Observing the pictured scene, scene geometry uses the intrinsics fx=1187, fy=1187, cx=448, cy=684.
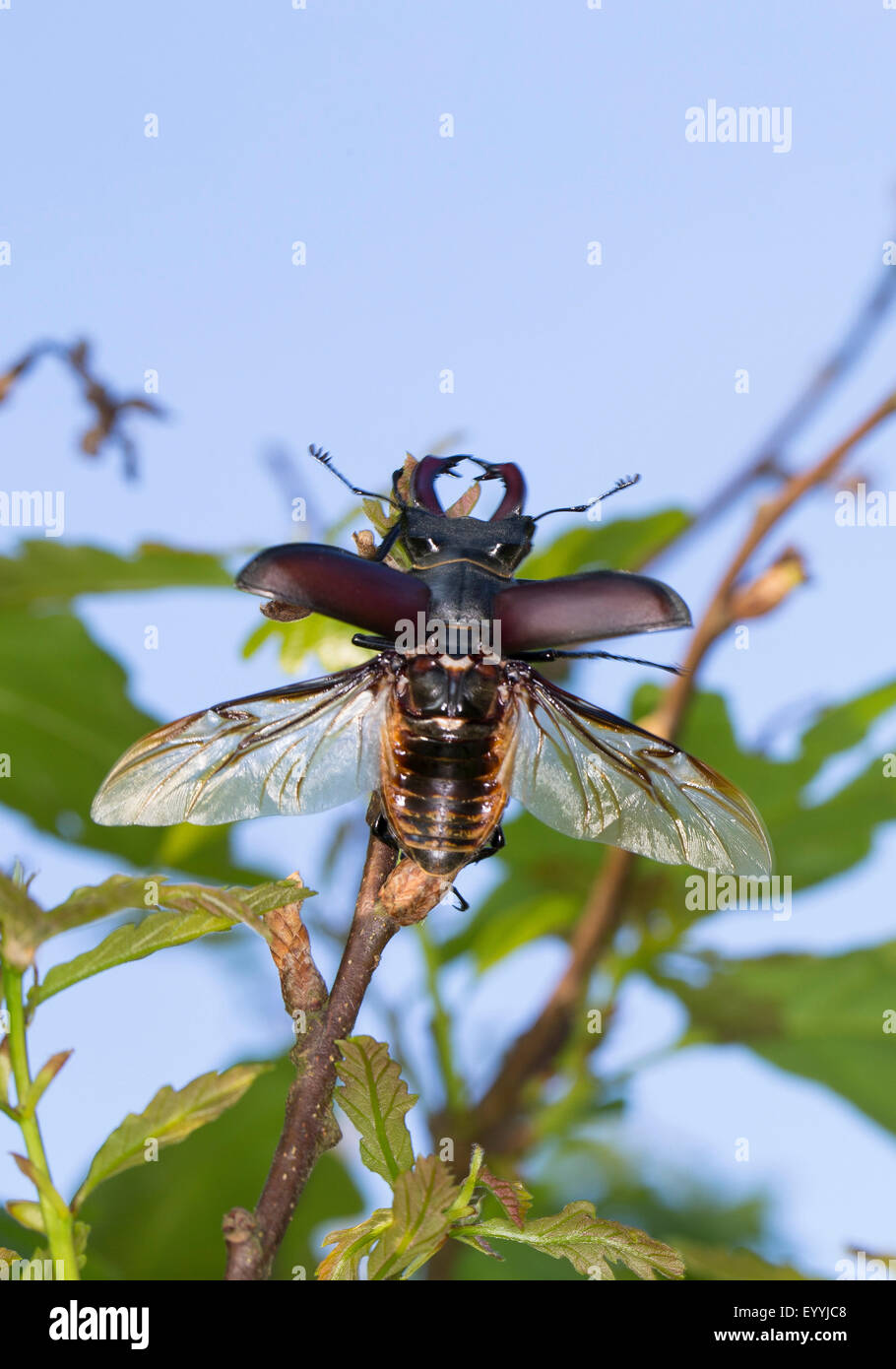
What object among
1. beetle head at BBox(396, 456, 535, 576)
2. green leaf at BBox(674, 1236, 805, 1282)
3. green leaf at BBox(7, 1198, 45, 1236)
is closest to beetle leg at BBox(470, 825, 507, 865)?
beetle head at BBox(396, 456, 535, 576)

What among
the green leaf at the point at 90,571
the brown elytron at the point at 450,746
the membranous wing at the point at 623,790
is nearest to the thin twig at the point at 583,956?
the membranous wing at the point at 623,790

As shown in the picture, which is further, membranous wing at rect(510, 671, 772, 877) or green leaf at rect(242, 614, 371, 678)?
green leaf at rect(242, 614, 371, 678)

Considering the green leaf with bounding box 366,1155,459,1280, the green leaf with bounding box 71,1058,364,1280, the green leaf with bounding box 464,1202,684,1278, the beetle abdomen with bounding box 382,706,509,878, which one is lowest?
the green leaf with bounding box 71,1058,364,1280

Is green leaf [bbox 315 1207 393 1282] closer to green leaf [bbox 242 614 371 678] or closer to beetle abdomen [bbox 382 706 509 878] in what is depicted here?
beetle abdomen [bbox 382 706 509 878]

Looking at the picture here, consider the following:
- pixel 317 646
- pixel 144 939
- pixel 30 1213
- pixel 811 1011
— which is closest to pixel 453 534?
pixel 317 646

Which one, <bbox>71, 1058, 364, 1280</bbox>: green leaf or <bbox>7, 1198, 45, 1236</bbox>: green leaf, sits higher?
<bbox>7, 1198, 45, 1236</bbox>: green leaf

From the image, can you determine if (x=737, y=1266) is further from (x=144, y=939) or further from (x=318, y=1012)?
(x=144, y=939)
